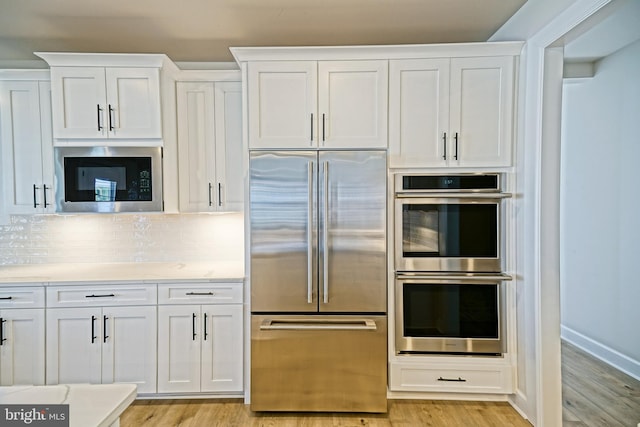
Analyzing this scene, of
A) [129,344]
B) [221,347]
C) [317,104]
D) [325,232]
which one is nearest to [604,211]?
[325,232]

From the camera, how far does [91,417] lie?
812mm

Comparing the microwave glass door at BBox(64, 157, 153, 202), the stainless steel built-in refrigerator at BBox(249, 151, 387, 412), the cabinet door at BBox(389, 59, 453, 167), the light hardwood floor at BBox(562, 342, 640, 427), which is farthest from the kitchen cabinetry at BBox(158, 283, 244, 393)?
the light hardwood floor at BBox(562, 342, 640, 427)

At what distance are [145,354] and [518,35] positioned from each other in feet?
11.2

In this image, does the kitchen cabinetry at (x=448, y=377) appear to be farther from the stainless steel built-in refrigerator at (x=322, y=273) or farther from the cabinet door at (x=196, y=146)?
the cabinet door at (x=196, y=146)

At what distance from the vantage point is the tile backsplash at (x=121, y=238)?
3.19m

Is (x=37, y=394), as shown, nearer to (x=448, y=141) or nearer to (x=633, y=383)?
(x=448, y=141)

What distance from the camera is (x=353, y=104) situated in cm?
250

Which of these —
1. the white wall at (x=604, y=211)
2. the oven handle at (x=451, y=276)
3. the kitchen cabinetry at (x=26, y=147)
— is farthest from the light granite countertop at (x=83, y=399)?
the white wall at (x=604, y=211)

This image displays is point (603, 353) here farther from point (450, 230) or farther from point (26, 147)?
point (26, 147)

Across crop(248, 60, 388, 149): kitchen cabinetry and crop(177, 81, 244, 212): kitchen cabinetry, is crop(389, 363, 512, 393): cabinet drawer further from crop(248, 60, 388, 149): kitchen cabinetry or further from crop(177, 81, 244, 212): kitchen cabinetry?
crop(177, 81, 244, 212): kitchen cabinetry

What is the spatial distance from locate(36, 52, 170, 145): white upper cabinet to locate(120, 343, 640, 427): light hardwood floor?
195 centimetres

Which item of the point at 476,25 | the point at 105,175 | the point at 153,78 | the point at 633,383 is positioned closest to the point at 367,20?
the point at 476,25

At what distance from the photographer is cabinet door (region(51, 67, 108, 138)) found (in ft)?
8.71

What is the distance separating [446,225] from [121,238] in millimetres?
2726
